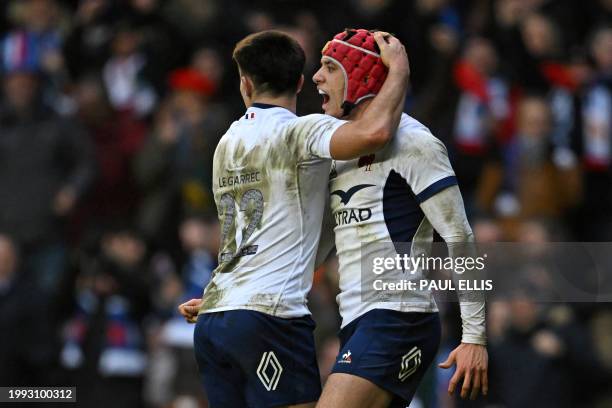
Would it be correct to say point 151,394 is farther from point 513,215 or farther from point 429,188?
point 429,188

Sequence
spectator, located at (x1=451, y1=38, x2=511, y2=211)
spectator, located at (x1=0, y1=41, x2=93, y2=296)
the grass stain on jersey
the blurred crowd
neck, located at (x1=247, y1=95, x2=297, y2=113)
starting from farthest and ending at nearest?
1. spectator, located at (x1=0, y1=41, x2=93, y2=296)
2. spectator, located at (x1=451, y1=38, x2=511, y2=211)
3. the blurred crowd
4. neck, located at (x1=247, y1=95, x2=297, y2=113)
5. the grass stain on jersey

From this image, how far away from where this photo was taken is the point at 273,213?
6348 millimetres

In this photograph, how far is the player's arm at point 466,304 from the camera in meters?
6.21

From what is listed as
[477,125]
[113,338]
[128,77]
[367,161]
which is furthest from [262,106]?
[128,77]

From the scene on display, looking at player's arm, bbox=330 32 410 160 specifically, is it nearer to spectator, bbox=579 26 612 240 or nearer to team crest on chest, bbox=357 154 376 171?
team crest on chest, bbox=357 154 376 171

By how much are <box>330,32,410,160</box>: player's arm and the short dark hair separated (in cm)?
43

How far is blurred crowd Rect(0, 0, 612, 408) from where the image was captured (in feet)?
39.2

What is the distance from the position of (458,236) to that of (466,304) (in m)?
0.34

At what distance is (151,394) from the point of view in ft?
42.3

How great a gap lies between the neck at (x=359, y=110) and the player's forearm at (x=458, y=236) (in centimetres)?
58

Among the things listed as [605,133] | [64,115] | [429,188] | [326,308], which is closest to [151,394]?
[326,308]

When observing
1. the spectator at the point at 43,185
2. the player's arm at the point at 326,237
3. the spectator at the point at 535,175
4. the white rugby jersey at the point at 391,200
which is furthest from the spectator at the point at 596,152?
the white rugby jersey at the point at 391,200

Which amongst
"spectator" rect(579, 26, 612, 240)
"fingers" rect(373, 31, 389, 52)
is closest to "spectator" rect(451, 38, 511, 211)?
"spectator" rect(579, 26, 612, 240)

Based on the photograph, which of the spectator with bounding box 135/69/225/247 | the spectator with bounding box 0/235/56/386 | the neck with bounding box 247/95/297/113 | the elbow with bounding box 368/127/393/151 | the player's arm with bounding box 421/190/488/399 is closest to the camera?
the elbow with bounding box 368/127/393/151
